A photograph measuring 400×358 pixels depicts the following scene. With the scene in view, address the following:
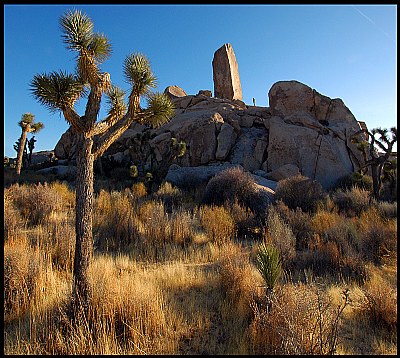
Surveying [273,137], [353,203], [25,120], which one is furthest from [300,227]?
[25,120]

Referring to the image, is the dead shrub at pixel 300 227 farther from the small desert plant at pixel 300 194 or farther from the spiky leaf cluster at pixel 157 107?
the spiky leaf cluster at pixel 157 107

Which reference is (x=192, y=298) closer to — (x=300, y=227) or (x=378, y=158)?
(x=300, y=227)

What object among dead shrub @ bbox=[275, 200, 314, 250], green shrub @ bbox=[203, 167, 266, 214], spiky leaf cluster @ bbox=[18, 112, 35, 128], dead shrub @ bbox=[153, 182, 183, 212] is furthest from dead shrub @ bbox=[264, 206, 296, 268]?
spiky leaf cluster @ bbox=[18, 112, 35, 128]

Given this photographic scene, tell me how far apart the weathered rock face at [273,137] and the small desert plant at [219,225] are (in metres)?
9.81

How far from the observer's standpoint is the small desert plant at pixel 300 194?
931 cm

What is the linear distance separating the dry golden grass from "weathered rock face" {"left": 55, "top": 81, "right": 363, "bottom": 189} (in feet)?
36.9

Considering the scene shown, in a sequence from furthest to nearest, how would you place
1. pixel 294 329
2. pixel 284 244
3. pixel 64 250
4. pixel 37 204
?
pixel 37 204, pixel 284 244, pixel 64 250, pixel 294 329

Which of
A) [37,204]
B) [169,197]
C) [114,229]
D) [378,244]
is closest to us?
[378,244]

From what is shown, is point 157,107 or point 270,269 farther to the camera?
point 157,107

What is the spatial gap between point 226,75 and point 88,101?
1382 inches

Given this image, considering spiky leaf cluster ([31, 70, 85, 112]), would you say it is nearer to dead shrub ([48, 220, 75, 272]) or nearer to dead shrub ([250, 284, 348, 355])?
dead shrub ([48, 220, 75, 272])

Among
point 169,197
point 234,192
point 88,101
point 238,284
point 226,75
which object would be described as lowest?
point 238,284

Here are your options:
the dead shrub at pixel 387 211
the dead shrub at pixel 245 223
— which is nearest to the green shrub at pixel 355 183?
the dead shrub at pixel 387 211

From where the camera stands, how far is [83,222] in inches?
127
